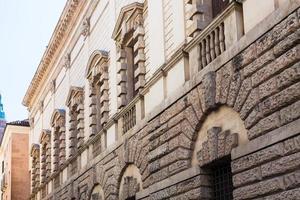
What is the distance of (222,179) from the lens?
39.2 ft

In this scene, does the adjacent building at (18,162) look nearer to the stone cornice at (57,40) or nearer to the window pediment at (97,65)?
the stone cornice at (57,40)

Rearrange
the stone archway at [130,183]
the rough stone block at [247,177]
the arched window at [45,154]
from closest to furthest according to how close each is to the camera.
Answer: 1. the rough stone block at [247,177]
2. the stone archway at [130,183]
3. the arched window at [45,154]

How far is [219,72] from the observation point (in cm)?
1138

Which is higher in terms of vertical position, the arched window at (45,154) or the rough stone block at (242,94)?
the arched window at (45,154)

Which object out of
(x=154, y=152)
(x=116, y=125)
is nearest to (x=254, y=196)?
(x=154, y=152)

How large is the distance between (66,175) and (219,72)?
1496 cm

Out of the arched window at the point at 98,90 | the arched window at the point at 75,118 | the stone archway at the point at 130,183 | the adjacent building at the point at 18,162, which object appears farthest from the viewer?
the adjacent building at the point at 18,162

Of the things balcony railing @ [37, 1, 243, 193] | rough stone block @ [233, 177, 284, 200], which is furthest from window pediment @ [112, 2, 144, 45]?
rough stone block @ [233, 177, 284, 200]

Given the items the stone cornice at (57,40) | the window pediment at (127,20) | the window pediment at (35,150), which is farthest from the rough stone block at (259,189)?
the window pediment at (35,150)

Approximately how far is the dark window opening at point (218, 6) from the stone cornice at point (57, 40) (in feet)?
38.8

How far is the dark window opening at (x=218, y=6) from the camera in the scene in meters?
12.4

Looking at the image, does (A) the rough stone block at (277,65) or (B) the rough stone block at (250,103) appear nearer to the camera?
(A) the rough stone block at (277,65)

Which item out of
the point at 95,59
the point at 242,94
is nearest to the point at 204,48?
the point at 242,94

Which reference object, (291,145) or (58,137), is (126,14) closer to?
(291,145)
